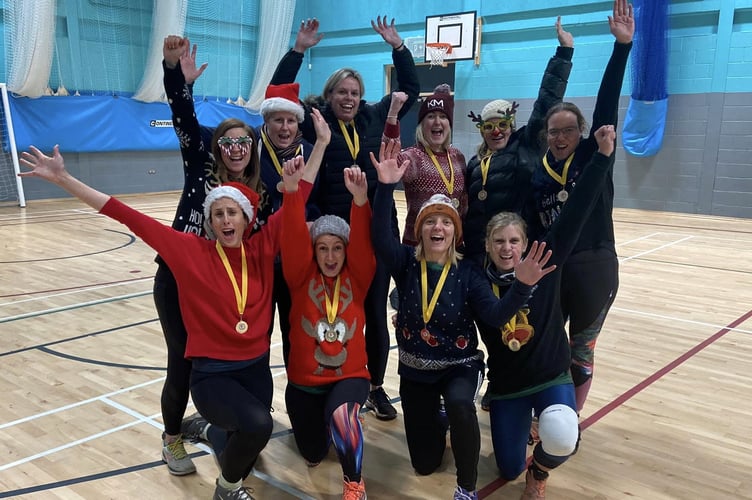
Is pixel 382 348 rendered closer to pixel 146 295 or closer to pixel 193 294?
pixel 193 294

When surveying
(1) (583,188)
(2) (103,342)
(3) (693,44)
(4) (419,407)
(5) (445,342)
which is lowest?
(2) (103,342)

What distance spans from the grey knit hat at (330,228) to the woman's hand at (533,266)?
2.40 feet

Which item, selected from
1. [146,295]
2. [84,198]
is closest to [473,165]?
[84,198]

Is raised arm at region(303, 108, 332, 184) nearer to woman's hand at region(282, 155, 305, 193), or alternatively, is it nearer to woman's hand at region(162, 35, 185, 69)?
woman's hand at region(282, 155, 305, 193)

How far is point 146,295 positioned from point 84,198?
3.42 m

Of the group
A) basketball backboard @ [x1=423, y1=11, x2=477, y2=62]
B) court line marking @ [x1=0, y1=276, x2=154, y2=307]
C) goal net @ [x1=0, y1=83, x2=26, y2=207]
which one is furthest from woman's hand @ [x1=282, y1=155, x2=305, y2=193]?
basketball backboard @ [x1=423, y1=11, x2=477, y2=62]

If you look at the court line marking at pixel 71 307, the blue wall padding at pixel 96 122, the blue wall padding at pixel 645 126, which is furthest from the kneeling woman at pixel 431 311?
the blue wall padding at pixel 645 126

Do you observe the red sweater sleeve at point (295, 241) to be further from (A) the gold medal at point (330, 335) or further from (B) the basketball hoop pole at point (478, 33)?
(B) the basketball hoop pole at point (478, 33)

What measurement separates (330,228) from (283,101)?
2.06ft

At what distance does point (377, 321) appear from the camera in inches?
116

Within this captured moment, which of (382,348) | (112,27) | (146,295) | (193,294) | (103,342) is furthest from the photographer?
(112,27)

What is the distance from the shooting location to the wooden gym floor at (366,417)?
8.31 ft

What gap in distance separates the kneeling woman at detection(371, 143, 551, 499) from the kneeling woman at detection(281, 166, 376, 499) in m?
0.10

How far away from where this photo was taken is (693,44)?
420 inches
